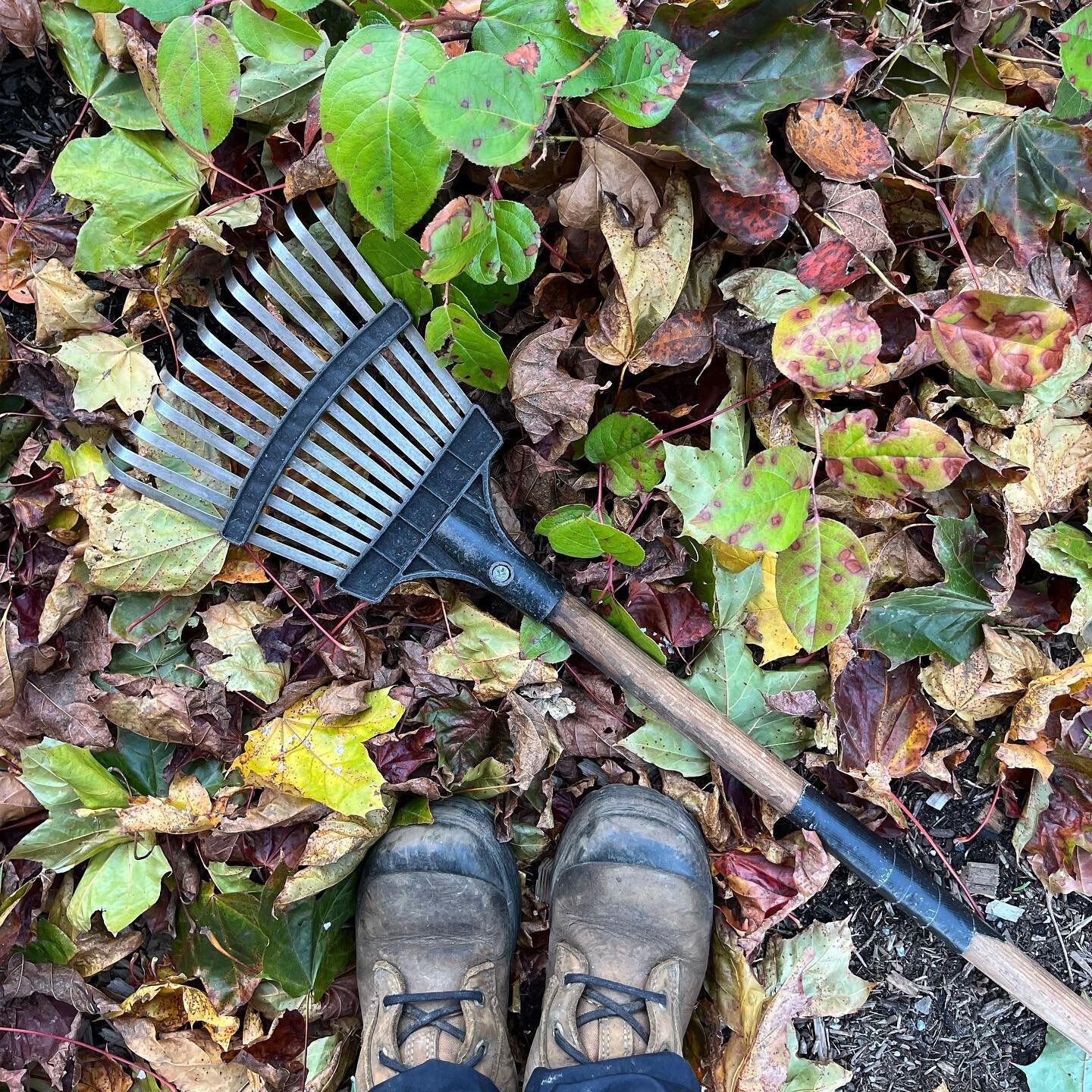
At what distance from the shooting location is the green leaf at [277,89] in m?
1.31

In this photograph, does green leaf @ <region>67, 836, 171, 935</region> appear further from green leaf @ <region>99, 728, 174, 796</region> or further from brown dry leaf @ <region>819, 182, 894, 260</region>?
brown dry leaf @ <region>819, 182, 894, 260</region>

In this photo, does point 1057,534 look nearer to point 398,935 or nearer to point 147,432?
point 398,935

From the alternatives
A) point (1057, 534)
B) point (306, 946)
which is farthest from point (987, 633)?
point (306, 946)

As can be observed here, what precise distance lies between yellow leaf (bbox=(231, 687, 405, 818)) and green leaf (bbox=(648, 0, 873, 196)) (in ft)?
3.36

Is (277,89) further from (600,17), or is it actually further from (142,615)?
(142,615)

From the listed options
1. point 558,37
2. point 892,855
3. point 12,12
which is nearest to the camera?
point 558,37

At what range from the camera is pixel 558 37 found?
1068 mm

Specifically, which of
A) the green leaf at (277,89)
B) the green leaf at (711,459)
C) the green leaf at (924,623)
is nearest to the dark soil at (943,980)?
→ the green leaf at (924,623)

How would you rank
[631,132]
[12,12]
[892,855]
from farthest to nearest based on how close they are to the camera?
[892,855] < [12,12] < [631,132]

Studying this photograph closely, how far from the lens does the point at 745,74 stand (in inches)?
47.4

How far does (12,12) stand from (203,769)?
131cm

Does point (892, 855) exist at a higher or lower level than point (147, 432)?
lower

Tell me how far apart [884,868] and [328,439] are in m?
1.19

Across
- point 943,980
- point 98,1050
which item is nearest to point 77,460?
point 98,1050
